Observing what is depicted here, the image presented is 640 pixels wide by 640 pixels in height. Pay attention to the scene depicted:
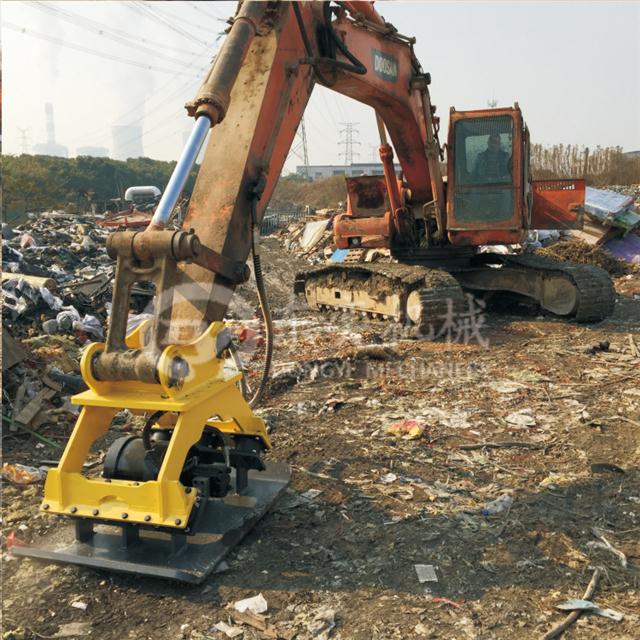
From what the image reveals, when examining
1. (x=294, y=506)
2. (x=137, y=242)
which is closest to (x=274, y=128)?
(x=137, y=242)

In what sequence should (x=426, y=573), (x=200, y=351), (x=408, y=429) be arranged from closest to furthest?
(x=426, y=573) < (x=200, y=351) < (x=408, y=429)

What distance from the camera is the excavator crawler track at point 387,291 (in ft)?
25.7

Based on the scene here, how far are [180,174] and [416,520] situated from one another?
2.27 meters

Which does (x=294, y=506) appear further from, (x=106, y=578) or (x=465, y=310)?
(x=465, y=310)

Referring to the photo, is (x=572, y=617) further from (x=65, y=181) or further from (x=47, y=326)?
(x=65, y=181)

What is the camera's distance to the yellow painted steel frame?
2.90 meters

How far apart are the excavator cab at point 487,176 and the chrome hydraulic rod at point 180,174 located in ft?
18.0

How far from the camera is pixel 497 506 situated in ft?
12.3

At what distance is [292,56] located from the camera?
4406 mm

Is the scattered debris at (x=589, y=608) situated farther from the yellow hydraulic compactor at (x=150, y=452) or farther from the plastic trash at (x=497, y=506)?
the yellow hydraulic compactor at (x=150, y=452)

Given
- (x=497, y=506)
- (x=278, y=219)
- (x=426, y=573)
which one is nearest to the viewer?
(x=426, y=573)

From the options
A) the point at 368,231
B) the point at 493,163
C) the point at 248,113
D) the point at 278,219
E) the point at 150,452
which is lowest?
the point at 150,452

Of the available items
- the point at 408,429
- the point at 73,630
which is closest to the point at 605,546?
the point at 408,429

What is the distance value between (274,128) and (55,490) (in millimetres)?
2538
